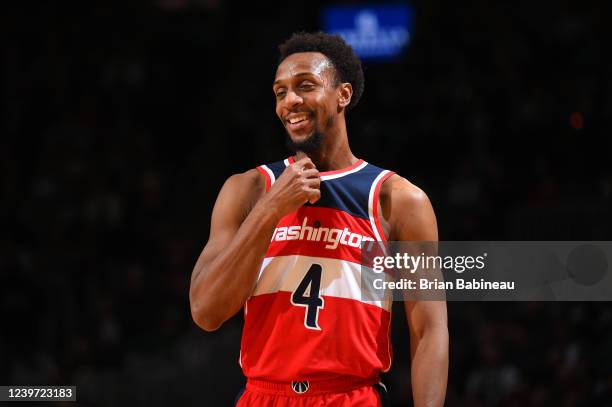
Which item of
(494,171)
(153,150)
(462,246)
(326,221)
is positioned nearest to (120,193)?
(153,150)

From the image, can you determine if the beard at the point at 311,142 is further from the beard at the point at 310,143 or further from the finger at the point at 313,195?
the finger at the point at 313,195

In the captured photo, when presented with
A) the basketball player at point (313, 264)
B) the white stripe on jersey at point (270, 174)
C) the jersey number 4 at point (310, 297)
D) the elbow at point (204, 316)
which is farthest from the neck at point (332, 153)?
the elbow at point (204, 316)

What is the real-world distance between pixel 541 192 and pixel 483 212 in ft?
2.03

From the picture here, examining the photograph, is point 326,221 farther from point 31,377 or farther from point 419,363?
point 31,377

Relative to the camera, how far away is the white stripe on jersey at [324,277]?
11.1 ft

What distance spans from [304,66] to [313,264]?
0.77m

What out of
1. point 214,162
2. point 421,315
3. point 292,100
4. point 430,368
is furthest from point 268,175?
point 214,162

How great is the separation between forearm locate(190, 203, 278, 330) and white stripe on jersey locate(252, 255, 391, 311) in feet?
0.54

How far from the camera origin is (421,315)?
11.2 feet

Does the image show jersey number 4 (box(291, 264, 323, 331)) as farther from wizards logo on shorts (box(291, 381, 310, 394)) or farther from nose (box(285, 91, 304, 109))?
nose (box(285, 91, 304, 109))

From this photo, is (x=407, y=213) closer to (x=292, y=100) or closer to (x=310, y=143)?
(x=310, y=143)

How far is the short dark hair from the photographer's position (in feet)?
12.0

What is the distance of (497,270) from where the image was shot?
449 cm
